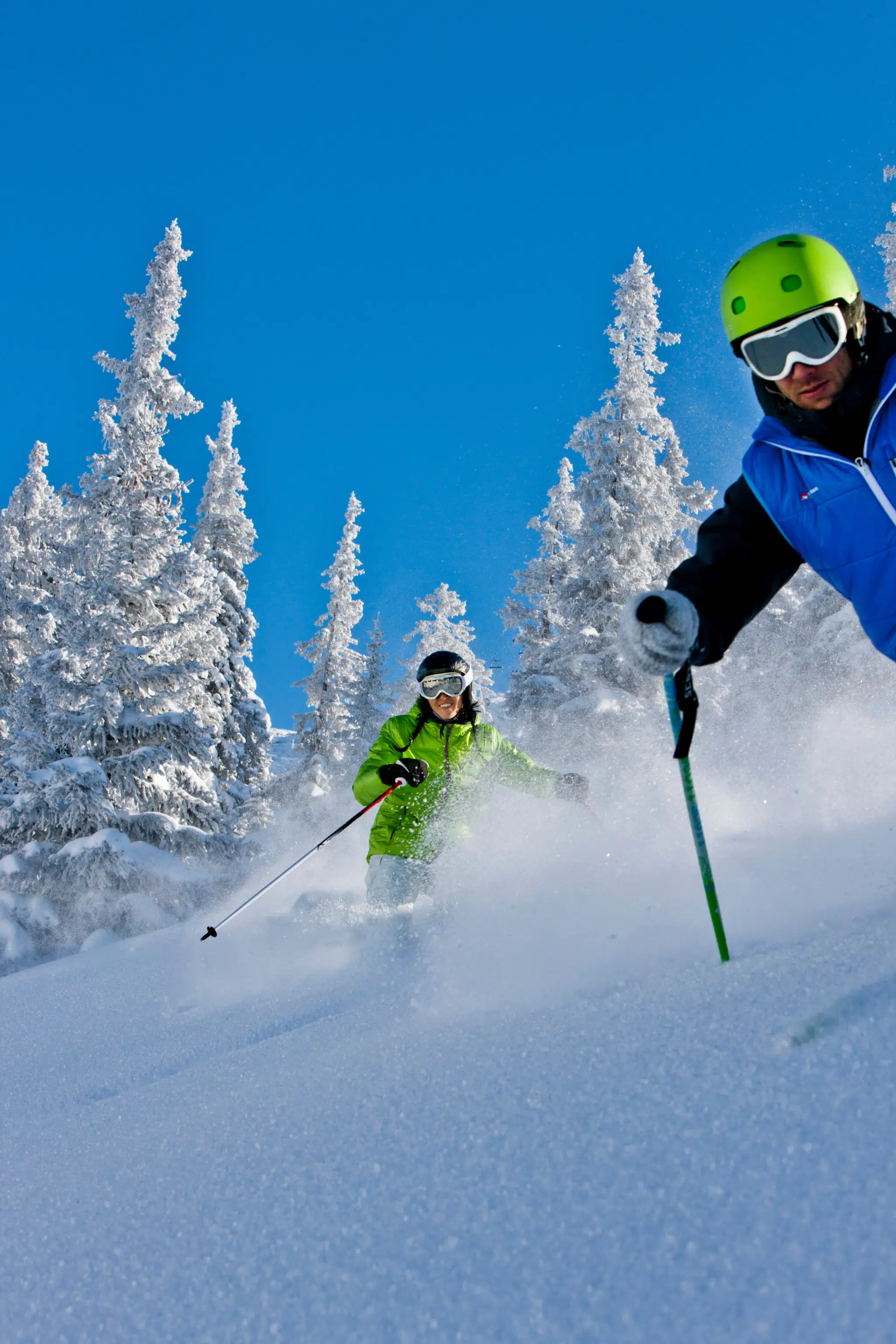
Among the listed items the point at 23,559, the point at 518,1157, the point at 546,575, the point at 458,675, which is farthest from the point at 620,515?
the point at 23,559

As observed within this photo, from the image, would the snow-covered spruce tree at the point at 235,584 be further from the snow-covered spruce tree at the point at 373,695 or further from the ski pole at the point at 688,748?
the ski pole at the point at 688,748

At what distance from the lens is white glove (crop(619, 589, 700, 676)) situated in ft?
8.63

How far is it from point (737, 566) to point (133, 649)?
12.7 metres

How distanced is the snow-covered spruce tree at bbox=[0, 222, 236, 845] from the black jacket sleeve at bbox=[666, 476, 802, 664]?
12.1m

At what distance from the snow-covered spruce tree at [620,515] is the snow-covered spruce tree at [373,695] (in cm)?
1440

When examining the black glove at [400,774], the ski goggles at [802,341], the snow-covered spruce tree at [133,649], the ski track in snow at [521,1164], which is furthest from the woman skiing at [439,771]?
the snow-covered spruce tree at [133,649]

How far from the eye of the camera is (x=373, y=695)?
34.2 m

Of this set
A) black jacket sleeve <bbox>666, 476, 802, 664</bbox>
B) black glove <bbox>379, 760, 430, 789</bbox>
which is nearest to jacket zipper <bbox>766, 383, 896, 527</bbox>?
black jacket sleeve <bbox>666, 476, 802, 664</bbox>

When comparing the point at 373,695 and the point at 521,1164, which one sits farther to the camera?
the point at 373,695

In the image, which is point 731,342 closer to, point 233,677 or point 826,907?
point 826,907

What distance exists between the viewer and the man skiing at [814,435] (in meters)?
2.60

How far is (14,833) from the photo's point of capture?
500 inches

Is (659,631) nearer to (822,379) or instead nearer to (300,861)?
(822,379)

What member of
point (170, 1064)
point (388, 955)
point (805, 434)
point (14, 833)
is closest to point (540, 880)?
point (388, 955)
